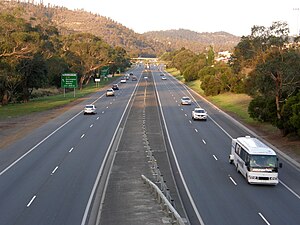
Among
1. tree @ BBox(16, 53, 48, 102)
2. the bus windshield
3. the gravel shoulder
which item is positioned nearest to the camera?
the bus windshield

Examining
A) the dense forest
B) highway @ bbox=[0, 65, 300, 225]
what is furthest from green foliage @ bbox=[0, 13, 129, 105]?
the dense forest

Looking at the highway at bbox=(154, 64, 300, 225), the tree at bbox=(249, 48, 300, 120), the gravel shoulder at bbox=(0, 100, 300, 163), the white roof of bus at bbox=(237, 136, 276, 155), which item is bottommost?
the gravel shoulder at bbox=(0, 100, 300, 163)

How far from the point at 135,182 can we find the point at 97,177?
253cm

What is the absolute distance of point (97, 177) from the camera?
72.4 ft

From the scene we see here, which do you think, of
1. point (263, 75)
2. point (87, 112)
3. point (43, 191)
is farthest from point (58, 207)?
point (87, 112)

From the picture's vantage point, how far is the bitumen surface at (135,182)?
14875 millimetres

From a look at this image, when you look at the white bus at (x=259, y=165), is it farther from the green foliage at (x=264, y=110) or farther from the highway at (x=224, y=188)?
the green foliage at (x=264, y=110)

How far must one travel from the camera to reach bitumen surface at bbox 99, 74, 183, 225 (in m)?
14.9

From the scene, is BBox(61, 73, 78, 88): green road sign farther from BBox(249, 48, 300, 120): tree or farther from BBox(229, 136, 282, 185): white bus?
BBox(229, 136, 282, 185): white bus

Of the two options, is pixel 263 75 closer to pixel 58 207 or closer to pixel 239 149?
pixel 239 149

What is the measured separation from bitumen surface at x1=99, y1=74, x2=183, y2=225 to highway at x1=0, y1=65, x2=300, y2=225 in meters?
0.76

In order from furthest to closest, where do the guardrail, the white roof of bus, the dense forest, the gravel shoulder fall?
the dense forest, the gravel shoulder, the white roof of bus, the guardrail

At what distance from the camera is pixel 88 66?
105438mm

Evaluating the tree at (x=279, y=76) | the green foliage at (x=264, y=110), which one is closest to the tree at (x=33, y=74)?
the green foliage at (x=264, y=110)
